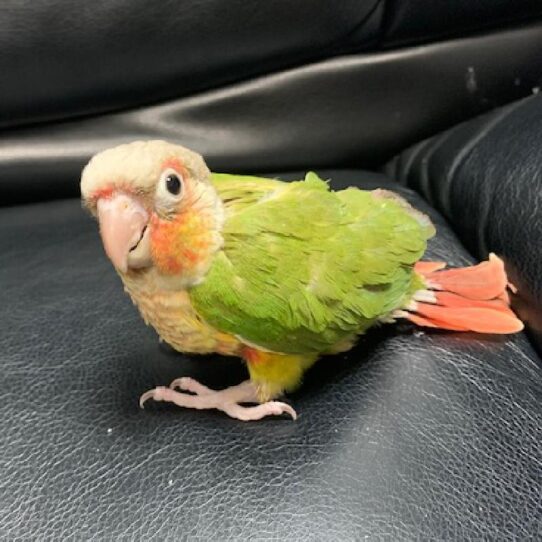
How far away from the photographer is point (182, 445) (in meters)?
0.54

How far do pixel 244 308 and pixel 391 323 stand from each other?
173 mm

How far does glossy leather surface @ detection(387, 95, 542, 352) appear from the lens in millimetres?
635

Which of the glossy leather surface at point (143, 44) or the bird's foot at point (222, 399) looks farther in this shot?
the glossy leather surface at point (143, 44)

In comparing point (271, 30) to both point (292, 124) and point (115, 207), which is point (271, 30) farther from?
point (115, 207)

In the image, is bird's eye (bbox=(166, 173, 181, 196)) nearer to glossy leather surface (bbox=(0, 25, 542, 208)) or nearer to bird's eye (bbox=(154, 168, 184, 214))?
bird's eye (bbox=(154, 168, 184, 214))

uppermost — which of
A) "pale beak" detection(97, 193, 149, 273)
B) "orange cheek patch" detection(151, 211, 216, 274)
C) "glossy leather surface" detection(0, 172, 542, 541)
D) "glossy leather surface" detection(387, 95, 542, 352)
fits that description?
"pale beak" detection(97, 193, 149, 273)

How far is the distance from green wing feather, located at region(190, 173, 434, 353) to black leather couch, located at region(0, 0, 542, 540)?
0.06 metres

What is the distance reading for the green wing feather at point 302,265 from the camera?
53cm

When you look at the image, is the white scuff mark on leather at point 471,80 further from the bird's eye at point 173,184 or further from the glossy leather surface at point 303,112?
the bird's eye at point 173,184

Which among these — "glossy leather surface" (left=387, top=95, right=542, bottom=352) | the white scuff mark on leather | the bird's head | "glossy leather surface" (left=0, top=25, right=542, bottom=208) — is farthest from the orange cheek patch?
the white scuff mark on leather

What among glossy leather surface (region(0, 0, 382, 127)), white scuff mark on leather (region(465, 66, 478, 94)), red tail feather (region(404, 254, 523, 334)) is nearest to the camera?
red tail feather (region(404, 254, 523, 334))

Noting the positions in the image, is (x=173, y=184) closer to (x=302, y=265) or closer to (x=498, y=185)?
(x=302, y=265)

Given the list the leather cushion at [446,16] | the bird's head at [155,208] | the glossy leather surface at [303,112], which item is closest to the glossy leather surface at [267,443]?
the bird's head at [155,208]

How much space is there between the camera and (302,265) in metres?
0.54
